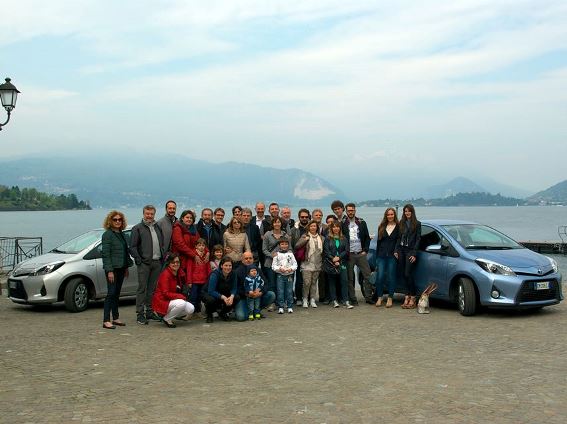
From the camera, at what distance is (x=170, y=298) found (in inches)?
424

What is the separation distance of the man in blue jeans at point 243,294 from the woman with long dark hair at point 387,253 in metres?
2.32

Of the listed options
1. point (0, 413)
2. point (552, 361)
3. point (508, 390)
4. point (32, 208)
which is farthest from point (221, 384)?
point (32, 208)

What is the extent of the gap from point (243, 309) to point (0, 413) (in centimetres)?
558

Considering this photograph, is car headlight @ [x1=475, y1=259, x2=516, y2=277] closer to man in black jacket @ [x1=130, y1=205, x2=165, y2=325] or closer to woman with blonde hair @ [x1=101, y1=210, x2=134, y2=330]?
man in black jacket @ [x1=130, y1=205, x2=165, y2=325]

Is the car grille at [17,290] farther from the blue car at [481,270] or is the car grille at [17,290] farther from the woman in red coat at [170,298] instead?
the blue car at [481,270]

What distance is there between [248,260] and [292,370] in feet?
13.3

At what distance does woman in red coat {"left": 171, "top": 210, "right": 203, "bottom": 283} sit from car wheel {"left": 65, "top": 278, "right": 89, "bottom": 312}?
2.31 metres

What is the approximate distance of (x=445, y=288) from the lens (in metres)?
12.0

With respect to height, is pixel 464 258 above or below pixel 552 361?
above

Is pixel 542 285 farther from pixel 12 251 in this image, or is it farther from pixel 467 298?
pixel 12 251

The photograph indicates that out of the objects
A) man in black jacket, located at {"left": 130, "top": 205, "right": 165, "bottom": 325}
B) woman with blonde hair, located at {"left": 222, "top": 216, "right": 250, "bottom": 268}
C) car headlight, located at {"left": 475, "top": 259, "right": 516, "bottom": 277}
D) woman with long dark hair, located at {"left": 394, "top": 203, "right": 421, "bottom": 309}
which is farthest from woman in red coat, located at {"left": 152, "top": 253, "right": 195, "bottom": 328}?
car headlight, located at {"left": 475, "top": 259, "right": 516, "bottom": 277}

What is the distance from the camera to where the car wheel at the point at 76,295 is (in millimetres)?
12359

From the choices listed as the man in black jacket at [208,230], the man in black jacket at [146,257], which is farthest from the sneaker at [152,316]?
the man in black jacket at [208,230]

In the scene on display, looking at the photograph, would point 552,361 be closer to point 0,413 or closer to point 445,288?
point 445,288
